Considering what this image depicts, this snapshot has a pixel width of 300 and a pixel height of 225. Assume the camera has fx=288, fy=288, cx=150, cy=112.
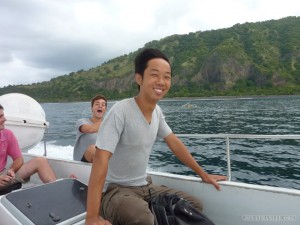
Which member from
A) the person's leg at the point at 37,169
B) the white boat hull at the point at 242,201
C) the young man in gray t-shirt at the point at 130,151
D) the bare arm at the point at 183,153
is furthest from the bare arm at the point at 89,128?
the young man in gray t-shirt at the point at 130,151

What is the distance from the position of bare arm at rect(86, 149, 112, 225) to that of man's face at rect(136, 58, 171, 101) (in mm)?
524

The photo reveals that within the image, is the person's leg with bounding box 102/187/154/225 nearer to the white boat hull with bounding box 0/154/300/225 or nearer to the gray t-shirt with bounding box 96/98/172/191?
the gray t-shirt with bounding box 96/98/172/191

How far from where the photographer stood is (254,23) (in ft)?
384

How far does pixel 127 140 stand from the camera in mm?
2029

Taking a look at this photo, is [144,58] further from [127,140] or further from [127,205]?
[127,205]

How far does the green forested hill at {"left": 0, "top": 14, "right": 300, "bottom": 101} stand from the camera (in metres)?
93.3

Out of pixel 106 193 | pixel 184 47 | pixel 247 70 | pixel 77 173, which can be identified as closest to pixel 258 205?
pixel 106 193

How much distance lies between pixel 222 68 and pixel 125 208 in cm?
10659

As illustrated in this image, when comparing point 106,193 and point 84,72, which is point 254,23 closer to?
point 84,72

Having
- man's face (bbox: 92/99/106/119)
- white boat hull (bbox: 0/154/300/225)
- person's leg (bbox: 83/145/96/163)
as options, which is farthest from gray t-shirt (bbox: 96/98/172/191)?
man's face (bbox: 92/99/106/119)

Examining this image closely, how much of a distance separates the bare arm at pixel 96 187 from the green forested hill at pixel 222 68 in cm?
9032

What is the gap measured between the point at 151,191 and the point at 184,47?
391 ft

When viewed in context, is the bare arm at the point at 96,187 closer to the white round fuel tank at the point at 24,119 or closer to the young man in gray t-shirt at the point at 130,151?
the young man in gray t-shirt at the point at 130,151

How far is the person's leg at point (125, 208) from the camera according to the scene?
1830mm
